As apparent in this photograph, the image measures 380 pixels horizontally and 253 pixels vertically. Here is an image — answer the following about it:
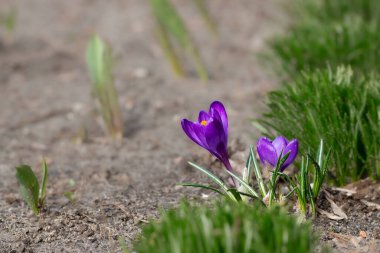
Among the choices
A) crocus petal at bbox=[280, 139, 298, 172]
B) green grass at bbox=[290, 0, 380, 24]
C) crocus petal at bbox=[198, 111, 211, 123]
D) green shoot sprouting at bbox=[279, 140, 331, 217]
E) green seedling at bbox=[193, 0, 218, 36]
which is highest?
green seedling at bbox=[193, 0, 218, 36]

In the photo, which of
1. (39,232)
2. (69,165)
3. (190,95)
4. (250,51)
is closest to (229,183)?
(39,232)

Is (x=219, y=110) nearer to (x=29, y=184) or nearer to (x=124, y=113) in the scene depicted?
(x=29, y=184)

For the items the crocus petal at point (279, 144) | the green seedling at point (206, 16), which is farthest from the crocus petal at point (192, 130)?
the green seedling at point (206, 16)

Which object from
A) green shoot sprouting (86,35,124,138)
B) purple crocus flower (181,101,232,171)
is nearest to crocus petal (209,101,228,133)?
purple crocus flower (181,101,232,171)

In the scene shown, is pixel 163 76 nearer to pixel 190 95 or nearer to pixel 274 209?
pixel 190 95

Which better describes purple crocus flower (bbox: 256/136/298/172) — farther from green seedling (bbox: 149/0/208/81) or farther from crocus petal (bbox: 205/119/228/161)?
green seedling (bbox: 149/0/208/81)

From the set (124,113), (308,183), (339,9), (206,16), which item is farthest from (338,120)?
(206,16)

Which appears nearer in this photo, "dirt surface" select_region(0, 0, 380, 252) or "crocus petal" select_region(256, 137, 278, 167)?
"crocus petal" select_region(256, 137, 278, 167)
